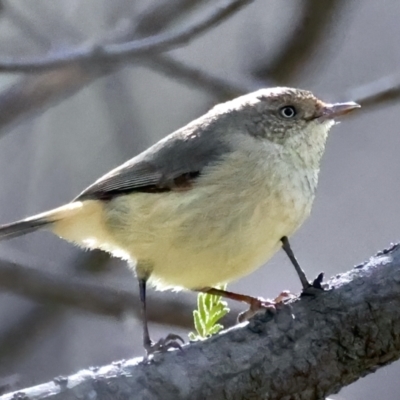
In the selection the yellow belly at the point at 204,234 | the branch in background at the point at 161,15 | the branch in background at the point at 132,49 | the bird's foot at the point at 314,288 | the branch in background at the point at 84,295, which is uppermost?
the branch in background at the point at 161,15

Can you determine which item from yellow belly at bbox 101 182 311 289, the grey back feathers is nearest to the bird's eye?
the grey back feathers

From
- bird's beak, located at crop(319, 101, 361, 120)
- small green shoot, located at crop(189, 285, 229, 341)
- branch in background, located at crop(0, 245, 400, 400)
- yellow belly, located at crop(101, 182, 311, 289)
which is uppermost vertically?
bird's beak, located at crop(319, 101, 361, 120)

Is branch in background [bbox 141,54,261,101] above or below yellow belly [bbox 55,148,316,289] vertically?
above

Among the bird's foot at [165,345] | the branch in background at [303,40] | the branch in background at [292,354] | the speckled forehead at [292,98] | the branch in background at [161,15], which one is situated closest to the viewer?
the branch in background at [292,354]

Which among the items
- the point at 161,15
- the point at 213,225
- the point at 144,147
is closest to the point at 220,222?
the point at 213,225

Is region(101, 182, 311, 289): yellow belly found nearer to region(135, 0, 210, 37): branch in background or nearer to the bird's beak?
the bird's beak

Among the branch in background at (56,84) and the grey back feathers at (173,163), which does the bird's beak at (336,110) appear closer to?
the grey back feathers at (173,163)

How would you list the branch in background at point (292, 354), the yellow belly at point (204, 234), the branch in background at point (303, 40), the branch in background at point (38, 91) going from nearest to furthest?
1. the branch in background at point (292, 354)
2. the yellow belly at point (204, 234)
3. the branch in background at point (38, 91)
4. the branch in background at point (303, 40)

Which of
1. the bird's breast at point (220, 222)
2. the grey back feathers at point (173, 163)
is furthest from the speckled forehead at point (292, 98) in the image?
the bird's breast at point (220, 222)
